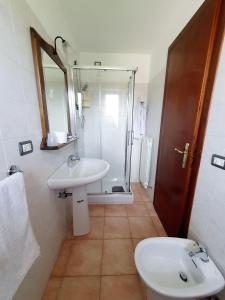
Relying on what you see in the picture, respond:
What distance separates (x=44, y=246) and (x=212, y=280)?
116cm

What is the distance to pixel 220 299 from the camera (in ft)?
2.67

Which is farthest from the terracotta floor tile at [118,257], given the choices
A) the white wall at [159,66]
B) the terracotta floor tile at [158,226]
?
the white wall at [159,66]

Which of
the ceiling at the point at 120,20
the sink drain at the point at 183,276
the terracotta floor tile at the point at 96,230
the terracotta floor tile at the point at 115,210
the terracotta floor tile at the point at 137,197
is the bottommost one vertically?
the terracotta floor tile at the point at 96,230

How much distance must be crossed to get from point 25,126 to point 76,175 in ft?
2.30

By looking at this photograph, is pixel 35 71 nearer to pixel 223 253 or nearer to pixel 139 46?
pixel 223 253

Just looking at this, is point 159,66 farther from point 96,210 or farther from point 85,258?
point 85,258

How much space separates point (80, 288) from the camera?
108cm

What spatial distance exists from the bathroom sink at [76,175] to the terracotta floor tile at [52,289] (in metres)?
0.79

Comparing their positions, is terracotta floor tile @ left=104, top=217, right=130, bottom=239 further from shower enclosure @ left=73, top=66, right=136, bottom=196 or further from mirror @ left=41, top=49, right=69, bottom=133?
→ mirror @ left=41, top=49, right=69, bottom=133

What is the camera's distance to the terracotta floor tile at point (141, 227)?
5.24ft

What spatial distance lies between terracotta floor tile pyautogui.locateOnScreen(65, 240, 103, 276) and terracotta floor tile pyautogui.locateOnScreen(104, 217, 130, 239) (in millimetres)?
151

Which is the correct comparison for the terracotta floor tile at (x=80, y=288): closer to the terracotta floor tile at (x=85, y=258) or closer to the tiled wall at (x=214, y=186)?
the terracotta floor tile at (x=85, y=258)

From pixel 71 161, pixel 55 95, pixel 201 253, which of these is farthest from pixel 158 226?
pixel 55 95

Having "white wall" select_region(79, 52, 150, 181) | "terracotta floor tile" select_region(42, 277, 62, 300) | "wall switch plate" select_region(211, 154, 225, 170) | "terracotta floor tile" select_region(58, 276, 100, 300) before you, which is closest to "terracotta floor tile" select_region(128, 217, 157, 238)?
"terracotta floor tile" select_region(58, 276, 100, 300)
